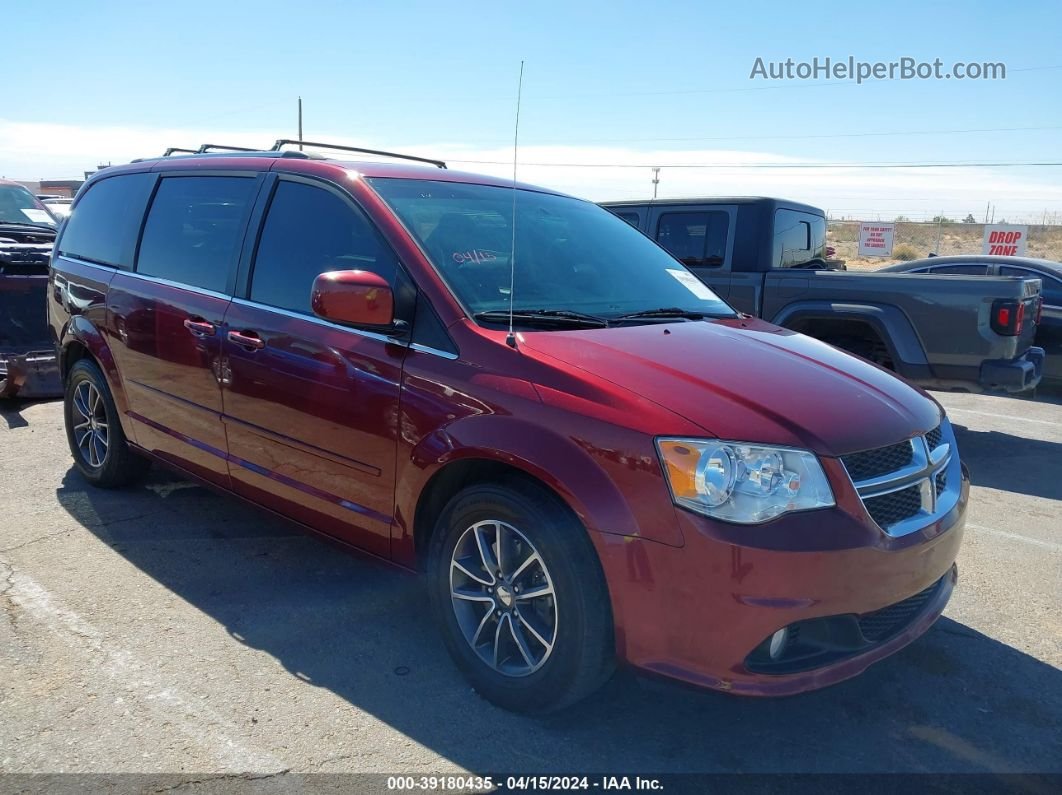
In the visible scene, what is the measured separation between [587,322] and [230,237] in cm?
186

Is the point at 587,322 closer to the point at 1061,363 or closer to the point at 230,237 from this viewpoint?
the point at 230,237

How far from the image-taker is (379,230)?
11.5 ft

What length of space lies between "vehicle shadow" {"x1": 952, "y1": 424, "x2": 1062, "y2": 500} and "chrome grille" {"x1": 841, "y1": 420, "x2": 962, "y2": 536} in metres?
3.11

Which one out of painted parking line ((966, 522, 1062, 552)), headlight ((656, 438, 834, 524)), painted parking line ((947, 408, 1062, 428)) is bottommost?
painted parking line ((966, 522, 1062, 552))

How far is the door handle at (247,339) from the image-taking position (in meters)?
3.79

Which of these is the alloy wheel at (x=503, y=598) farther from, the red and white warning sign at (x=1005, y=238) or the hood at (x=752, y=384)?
the red and white warning sign at (x=1005, y=238)

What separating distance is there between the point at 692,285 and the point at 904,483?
1702 millimetres

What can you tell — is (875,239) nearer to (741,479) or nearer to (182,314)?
(182,314)

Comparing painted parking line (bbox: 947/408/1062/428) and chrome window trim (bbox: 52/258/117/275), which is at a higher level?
chrome window trim (bbox: 52/258/117/275)

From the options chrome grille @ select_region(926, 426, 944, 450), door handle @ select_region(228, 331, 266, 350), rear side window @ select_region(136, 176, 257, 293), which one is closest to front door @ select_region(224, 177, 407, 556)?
door handle @ select_region(228, 331, 266, 350)

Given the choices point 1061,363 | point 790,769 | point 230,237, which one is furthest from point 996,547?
point 1061,363

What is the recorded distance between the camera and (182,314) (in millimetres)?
4250

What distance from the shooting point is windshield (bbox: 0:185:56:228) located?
891cm

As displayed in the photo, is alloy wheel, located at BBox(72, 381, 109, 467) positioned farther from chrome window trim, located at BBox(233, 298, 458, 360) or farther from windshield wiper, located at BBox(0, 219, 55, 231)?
windshield wiper, located at BBox(0, 219, 55, 231)
